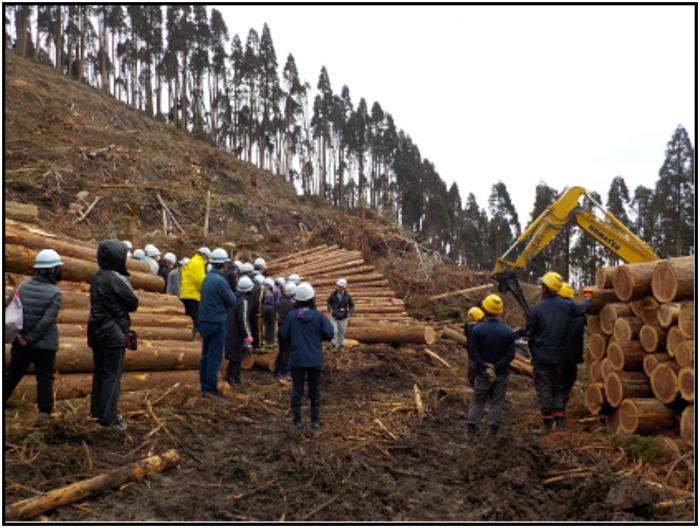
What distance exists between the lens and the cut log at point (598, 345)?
831 centimetres

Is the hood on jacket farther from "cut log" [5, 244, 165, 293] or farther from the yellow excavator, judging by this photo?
the yellow excavator

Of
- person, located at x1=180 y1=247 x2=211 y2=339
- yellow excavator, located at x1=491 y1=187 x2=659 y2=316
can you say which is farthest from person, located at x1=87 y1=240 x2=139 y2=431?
yellow excavator, located at x1=491 y1=187 x2=659 y2=316

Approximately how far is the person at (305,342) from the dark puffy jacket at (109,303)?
208cm

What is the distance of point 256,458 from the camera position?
249 inches

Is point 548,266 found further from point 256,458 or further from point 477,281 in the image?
point 256,458

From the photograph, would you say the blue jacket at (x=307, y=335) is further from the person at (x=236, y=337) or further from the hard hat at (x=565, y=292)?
the hard hat at (x=565, y=292)

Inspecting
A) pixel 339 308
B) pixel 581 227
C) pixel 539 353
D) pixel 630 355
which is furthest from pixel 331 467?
pixel 581 227

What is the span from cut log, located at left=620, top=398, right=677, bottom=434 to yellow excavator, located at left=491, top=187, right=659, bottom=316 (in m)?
7.89

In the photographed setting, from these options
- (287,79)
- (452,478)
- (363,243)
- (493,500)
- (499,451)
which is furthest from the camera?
(287,79)

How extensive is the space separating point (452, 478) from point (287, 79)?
2608 inches

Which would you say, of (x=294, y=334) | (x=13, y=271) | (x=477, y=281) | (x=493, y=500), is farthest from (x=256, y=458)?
(x=477, y=281)

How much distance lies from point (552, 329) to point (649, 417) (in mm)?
1640

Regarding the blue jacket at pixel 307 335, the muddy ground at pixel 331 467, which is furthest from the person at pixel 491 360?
the blue jacket at pixel 307 335

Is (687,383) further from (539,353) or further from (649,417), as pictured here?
(539,353)
